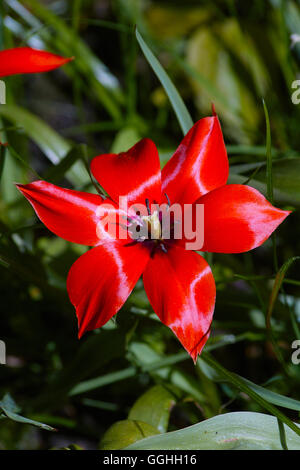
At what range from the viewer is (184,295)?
60 cm

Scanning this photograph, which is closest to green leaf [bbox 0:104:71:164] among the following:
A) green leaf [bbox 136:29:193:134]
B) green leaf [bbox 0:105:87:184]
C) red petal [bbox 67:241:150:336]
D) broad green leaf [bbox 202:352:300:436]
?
green leaf [bbox 0:105:87:184]

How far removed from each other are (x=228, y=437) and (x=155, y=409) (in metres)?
0.19

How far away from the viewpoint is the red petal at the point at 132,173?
0.69 m

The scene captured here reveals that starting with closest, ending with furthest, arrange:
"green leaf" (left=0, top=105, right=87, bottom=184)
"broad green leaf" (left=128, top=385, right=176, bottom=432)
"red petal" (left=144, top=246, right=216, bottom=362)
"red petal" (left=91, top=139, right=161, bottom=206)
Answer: "red petal" (left=144, top=246, right=216, bottom=362) → "red petal" (left=91, top=139, right=161, bottom=206) → "broad green leaf" (left=128, top=385, right=176, bottom=432) → "green leaf" (left=0, top=105, right=87, bottom=184)

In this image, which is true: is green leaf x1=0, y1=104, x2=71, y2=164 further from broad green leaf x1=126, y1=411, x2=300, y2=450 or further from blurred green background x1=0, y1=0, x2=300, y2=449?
broad green leaf x1=126, y1=411, x2=300, y2=450

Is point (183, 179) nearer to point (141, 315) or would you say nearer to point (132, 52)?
point (141, 315)

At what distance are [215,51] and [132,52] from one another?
470mm

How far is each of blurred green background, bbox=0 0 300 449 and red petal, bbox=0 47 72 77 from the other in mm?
109

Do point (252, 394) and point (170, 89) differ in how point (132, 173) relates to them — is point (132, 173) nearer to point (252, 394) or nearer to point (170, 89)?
point (170, 89)

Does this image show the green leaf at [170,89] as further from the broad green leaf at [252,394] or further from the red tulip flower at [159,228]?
the broad green leaf at [252,394]

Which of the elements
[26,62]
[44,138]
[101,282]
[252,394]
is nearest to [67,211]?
[101,282]

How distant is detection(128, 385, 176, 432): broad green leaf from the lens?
810 millimetres

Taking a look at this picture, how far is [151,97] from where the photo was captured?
1.61 m

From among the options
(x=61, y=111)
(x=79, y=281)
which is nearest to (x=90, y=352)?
(x=79, y=281)
